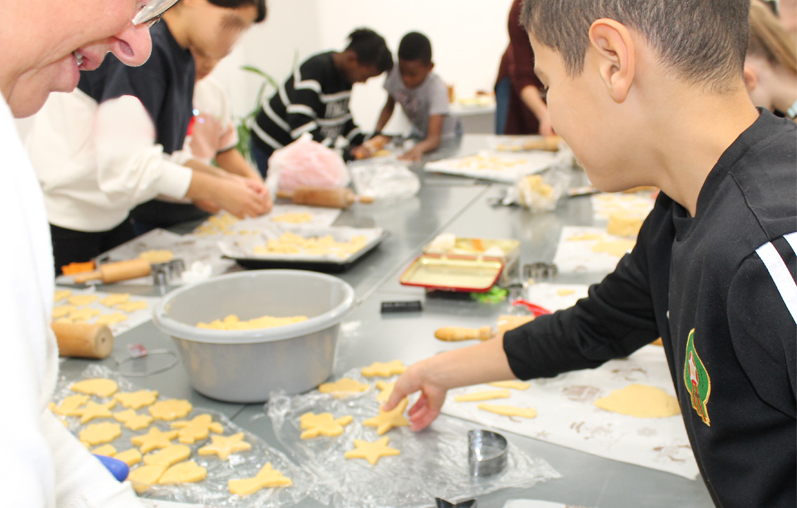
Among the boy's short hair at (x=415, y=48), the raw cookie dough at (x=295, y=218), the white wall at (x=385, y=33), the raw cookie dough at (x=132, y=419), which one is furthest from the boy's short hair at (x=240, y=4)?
the white wall at (x=385, y=33)

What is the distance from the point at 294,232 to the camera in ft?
6.91

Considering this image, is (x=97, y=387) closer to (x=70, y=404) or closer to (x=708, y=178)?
(x=70, y=404)

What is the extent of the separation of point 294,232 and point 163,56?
0.68 m

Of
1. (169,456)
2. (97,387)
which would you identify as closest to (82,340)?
(97,387)

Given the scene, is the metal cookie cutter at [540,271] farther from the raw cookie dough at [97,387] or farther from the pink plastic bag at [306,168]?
the pink plastic bag at [306,168]

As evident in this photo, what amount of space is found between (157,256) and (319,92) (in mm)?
1660

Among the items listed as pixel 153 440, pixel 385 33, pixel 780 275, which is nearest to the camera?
pixel 780 275

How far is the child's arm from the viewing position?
11.5ft

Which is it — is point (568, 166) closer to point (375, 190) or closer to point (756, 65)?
point (375, 190)

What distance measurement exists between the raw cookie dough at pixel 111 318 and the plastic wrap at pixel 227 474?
438 millimetres

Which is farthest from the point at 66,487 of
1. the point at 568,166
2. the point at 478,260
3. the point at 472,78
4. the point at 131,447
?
the point at 472,78

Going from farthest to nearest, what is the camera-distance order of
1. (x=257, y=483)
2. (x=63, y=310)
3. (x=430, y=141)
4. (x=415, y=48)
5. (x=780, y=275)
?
(x=415, y=48) < (x=430, y=141) < (x=63, y=310) < (x=257, y=483) < (x=780, y=275)

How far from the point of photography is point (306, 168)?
2.66 metres

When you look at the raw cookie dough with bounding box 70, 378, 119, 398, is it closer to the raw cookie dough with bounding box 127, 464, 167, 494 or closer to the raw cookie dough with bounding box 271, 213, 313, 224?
the raw cookie dough with bounding box 127, 464, 167, 494
